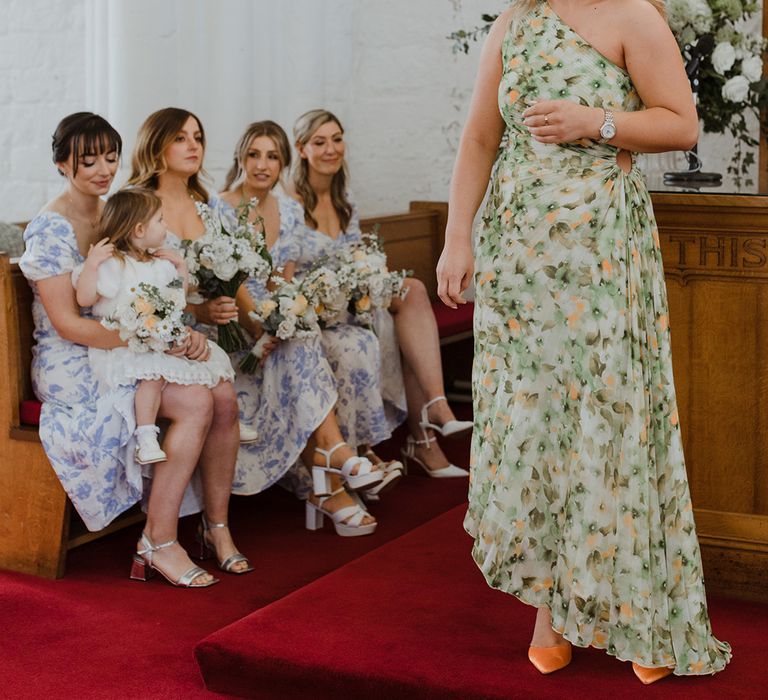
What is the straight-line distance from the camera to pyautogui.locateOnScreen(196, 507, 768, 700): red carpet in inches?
106

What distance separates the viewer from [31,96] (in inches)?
231

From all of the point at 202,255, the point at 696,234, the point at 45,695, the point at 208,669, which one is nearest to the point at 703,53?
the point at 696,234

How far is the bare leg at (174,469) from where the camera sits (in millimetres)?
3754

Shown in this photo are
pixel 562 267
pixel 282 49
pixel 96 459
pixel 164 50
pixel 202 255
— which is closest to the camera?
pixel 562 267

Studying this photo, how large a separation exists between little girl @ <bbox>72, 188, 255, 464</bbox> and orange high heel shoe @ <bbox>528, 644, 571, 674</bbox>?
139 centimetres

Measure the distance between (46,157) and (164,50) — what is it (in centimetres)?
80

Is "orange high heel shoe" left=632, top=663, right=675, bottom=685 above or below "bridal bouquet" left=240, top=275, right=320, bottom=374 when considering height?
below

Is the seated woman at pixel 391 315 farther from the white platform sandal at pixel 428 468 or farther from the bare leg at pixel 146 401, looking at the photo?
the bare leg at pixel 146 401

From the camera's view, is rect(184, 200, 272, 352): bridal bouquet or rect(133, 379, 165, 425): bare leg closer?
rect(133, 379, 165, 425): bare leg

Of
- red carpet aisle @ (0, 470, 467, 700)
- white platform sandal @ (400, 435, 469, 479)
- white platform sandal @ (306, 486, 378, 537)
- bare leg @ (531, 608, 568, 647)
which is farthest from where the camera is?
white platform sandal @ (400, 435, 469, 479)

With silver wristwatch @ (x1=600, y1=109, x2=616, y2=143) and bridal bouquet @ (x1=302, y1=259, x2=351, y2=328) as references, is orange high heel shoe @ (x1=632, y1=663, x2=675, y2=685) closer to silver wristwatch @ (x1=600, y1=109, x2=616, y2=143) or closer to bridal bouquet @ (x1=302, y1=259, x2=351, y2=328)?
silver wristwatch @ (x1=600, y1=109, x2=616, y2=143)

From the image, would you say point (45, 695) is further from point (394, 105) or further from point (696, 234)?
point (394, 105)

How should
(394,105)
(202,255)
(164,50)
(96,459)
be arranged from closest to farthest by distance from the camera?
(96,459), (202,255), (164,50), (394,105)

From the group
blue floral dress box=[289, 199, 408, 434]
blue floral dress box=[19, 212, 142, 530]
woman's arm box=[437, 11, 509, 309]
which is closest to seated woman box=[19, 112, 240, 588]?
blue floral dress box=[19, 212, 142, 530]
